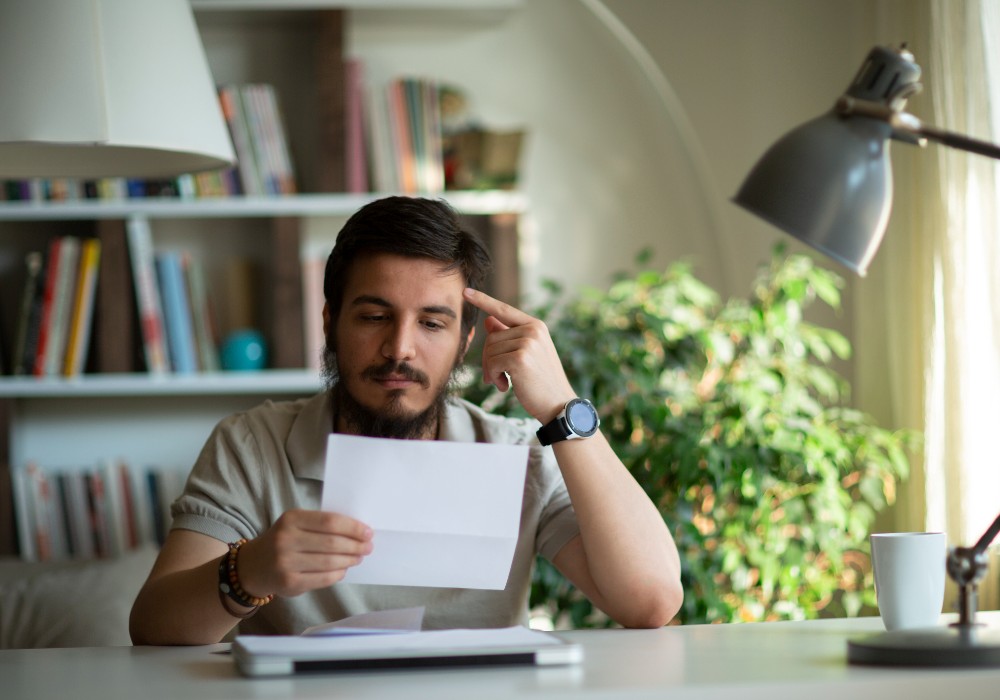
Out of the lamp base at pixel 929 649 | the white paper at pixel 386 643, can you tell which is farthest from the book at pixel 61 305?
the lamp base at pixel 929 649

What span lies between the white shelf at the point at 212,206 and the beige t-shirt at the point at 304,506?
44.7 inches

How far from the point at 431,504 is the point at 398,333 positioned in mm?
392

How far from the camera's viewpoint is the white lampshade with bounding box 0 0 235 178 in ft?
4.12

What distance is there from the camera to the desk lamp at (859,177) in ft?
3.47

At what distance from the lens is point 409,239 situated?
150 cm

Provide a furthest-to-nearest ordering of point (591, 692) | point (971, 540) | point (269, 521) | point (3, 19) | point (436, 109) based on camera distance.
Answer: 1. point (436, 109)
2. point (971, 540)
3. point (269, 521)
4. point (3, 19)
5. point (591, 692)

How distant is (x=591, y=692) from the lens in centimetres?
89

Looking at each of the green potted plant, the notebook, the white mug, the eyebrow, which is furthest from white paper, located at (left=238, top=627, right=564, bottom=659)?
the green potted plant

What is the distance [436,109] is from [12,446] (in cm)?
138

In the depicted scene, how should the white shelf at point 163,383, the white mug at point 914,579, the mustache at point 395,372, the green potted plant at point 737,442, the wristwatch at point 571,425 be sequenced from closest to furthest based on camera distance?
the white mug at point 914,579, the wristwatch at point 571,425, the mustache at point 395,372, the green potted plant at point 737,442, the white shelf at point 163,383

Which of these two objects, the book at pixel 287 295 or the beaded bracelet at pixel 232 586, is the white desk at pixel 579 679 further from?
the book at pixel 287 295

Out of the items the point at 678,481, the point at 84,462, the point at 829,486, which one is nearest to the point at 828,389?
the point at 829,486

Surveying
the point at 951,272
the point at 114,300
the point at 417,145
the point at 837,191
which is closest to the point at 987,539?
the point at 837,191

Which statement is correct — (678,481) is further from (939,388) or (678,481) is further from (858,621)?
(858,621)
